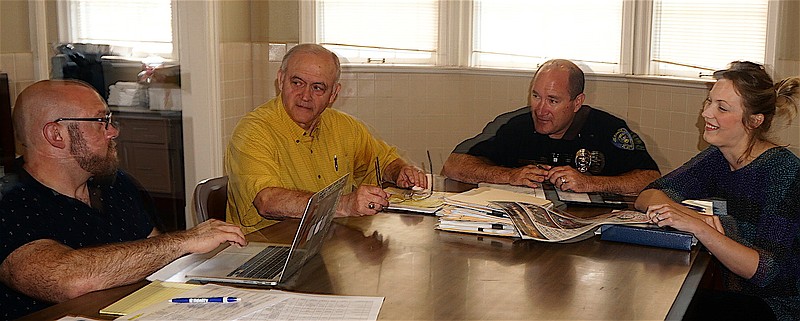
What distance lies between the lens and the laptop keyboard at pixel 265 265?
1.95 m

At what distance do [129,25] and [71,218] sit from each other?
2423mm

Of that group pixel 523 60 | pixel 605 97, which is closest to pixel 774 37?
pixel 605 97

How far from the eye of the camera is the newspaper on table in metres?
2.33

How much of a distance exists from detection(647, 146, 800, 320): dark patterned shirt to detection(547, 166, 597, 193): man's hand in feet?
0.88

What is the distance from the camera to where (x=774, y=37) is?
3.74 metres

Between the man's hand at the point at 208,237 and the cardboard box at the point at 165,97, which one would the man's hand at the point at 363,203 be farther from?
the cardboard box at the point at 165,97

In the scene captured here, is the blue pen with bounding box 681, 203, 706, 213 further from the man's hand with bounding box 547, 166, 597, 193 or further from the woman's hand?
the man's hand with bounding box 547, 166, 597, 193

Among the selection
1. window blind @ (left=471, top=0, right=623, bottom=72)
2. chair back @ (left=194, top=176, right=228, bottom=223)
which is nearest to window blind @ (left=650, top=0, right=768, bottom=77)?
window blind @ (left=471, top=0, right=623, bottom=72)

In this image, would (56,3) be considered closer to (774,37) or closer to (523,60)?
(523,60)

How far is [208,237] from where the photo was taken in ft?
6.71

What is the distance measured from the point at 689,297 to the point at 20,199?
1.52m

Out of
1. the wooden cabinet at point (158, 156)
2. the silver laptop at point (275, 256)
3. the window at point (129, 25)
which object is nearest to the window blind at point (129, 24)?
the window at point (129, 25)

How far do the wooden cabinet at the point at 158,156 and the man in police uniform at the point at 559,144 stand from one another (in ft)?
5.14

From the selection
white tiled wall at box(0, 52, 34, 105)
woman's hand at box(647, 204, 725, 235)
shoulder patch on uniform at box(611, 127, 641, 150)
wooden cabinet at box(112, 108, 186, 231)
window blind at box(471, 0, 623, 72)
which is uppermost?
window blind at box(471, 0, 623, 72)
